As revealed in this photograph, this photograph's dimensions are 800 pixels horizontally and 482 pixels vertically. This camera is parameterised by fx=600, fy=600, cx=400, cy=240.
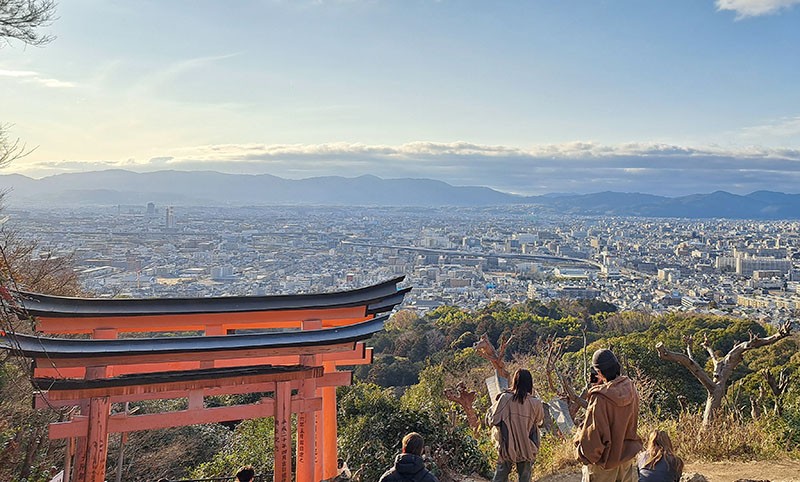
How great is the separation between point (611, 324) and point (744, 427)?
1988cm

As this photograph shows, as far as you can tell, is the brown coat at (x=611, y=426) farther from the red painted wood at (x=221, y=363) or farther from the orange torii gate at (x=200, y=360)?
the red painted wood at (x=221, y=363)

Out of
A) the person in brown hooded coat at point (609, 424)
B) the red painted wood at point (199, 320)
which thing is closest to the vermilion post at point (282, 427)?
the red painted wood at point (199, 320)

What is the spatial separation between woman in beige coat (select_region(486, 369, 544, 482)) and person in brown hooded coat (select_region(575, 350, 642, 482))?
778 mm

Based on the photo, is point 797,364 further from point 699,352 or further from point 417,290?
point 417,290

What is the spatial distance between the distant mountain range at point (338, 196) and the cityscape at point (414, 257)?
542 cm

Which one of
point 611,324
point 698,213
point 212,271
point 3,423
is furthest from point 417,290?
point 698,213

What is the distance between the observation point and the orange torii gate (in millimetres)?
3988

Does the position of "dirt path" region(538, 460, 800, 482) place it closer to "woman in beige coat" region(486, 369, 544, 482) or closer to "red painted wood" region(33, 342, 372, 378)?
"woman in beige coat" region(486, 369, 544, 482)

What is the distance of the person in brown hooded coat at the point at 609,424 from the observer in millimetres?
3111

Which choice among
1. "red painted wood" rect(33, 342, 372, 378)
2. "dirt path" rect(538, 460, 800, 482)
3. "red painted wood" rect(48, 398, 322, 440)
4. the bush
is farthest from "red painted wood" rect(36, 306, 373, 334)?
"dirt path" rect(538, 460, 800, 482)

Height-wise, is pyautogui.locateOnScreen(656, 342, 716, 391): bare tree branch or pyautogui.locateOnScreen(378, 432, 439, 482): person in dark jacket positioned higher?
pyautogui.locateOnScreen(378, 432, 439, 482): person in dark jacket

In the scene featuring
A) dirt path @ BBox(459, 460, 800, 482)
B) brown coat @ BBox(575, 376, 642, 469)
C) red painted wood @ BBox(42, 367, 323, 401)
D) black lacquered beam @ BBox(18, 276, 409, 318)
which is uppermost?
black lacquered beam @ BBox(18, 276, 409, 318)

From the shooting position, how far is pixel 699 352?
16.1m

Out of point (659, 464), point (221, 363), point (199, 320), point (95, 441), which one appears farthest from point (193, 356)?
point (659, 464)
